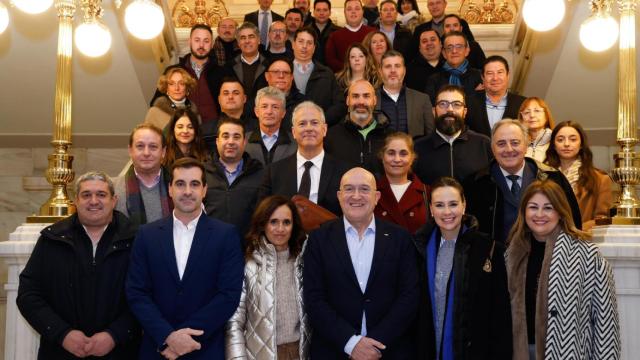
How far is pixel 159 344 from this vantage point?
5035 mm

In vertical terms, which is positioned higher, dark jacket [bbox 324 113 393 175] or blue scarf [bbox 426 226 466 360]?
dark jacket [bbox 324 113 393 175]

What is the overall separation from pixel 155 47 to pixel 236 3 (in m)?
5.16

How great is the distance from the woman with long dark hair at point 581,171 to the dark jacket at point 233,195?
2259 mm

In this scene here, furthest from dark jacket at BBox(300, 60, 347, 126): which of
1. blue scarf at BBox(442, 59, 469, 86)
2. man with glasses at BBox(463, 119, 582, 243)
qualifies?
man with glasses at BBox(463, 119, 582, 243)

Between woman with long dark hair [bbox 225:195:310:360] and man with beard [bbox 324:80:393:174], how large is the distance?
1438mm

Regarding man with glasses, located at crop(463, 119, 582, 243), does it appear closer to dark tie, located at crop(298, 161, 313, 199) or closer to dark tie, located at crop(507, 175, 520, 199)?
dark tie, located at crop(507, 175, 520, 199)

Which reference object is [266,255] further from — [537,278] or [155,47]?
[155,47]

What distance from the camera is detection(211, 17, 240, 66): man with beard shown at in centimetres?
959

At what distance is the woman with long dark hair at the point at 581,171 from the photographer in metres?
6.52

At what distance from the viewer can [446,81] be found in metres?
8.69

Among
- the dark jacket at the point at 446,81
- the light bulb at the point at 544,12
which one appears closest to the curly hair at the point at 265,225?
the light bulb at the point at 544,12

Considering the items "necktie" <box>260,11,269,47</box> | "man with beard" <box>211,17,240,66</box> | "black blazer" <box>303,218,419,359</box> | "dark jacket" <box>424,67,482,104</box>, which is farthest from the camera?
"necktie" <box>260,11,269,47</box>

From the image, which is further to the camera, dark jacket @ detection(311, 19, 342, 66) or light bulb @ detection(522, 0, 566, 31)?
dark jacket @ detection(311, 19, 342, 66)

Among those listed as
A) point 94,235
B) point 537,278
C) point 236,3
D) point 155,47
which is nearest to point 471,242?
point 537,278
